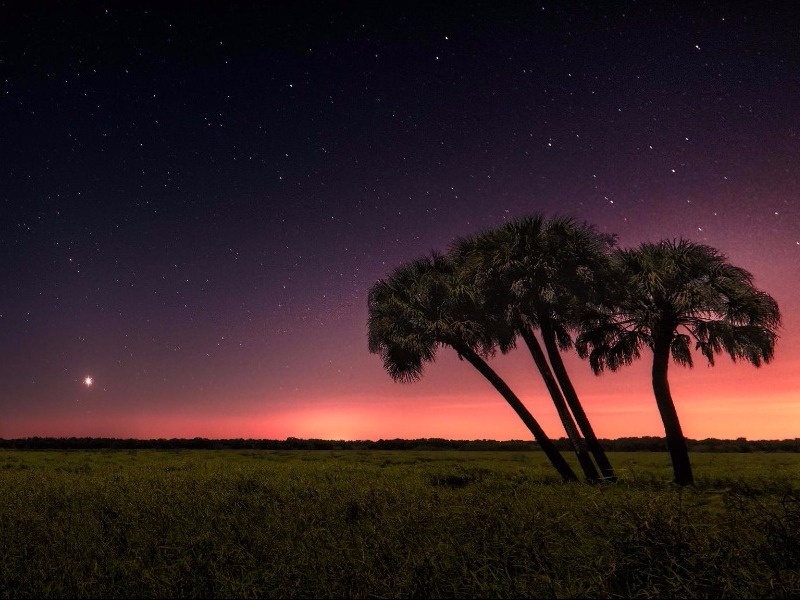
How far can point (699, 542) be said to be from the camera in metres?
5.14

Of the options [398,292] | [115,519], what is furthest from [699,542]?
[398,292]

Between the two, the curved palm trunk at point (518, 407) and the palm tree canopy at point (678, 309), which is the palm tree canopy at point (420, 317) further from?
the palm tree canopy at point (678, 309)

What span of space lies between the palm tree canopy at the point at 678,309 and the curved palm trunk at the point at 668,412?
397 millimetres

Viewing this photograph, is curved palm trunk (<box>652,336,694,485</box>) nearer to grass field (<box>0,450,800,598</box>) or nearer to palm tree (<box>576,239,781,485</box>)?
palm tree (<box>576,239,781,485</box>)

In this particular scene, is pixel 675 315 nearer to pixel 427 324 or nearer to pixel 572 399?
pixel 572 399

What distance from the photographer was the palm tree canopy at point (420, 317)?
18578 mm

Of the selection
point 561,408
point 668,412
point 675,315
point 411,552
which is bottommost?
point 411,552

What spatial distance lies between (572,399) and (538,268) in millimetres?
4944

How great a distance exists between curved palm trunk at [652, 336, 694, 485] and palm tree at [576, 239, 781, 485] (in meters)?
0.03

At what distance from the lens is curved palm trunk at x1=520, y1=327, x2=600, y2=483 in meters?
16.6

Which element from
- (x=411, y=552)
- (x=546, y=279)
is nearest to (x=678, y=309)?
(x=546, y=279)

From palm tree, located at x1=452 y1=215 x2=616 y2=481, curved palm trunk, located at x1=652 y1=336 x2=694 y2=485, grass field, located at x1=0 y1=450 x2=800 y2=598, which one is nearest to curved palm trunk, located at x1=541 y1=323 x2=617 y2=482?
palm tree, located at x1=452 y1=215 x2=616 y2=481

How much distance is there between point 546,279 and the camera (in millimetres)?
17500

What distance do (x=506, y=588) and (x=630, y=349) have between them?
1498 cm
